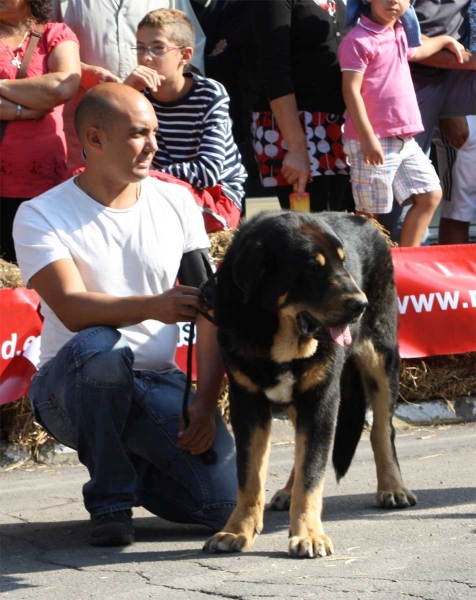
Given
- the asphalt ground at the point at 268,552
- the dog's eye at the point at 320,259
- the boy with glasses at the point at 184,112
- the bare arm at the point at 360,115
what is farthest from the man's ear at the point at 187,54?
the dog's eye at the point at 320,259

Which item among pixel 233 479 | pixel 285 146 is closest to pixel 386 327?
pixel 233 479

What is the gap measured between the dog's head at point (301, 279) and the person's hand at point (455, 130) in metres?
3.77

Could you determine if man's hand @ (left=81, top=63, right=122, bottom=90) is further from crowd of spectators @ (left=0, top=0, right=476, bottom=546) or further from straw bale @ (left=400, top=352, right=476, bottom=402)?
straw bale @ (left=400, top=352, right=476, bottom=402)

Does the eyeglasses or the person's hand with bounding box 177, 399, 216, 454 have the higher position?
the eyeglasses

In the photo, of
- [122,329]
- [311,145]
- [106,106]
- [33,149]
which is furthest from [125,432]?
[311,145]

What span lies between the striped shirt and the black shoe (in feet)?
7.60

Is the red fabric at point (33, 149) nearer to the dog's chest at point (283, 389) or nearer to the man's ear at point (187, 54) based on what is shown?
the man's ear at point (187, 54)

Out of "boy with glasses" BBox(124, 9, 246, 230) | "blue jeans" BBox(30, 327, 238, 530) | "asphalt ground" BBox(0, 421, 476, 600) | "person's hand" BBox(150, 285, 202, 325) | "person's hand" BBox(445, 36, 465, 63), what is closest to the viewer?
"asphalt ground" BBox(0, 421, 476, 600)

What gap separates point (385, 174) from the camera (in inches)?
241

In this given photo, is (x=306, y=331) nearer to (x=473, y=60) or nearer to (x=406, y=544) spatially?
(x=406, y=544)

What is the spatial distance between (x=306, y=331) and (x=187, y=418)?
0.70m

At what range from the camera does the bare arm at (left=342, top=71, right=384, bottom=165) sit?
5.90 m

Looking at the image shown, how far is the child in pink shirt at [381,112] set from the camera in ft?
19.6

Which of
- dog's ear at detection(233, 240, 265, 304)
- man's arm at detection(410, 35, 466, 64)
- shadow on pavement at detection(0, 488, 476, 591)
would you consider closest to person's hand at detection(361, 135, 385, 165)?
man's arm at detection(410, 35, 466, 64)
